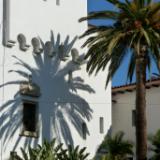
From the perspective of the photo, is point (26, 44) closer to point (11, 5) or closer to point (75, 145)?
point (11, 5)

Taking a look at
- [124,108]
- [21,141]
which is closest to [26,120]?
[21,141]

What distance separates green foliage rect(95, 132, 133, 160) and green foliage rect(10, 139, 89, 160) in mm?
4677

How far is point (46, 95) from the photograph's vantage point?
3550 cm

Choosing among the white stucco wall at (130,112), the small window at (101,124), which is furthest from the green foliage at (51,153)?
the white stucco wall at (130,112)

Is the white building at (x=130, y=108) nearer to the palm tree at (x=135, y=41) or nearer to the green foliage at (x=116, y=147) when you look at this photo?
the green foliage at (x=116, y=147)

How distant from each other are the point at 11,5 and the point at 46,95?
528 centimetres

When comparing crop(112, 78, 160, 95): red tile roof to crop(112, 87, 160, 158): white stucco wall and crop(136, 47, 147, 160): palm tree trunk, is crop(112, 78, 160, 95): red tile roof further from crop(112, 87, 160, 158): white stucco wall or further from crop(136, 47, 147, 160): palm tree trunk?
crop(136, 47, 147, 160): palm tree trunk

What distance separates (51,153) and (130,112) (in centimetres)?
1656

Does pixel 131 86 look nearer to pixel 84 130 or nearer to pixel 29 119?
pixel 84 130

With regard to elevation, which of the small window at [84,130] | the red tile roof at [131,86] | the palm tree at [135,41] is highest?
the palm tree at [135,41]

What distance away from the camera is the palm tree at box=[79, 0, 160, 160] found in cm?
3384

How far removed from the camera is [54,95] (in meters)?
36.0

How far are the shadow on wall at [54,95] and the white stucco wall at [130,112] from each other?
8420 millimetres

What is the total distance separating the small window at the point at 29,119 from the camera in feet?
112
